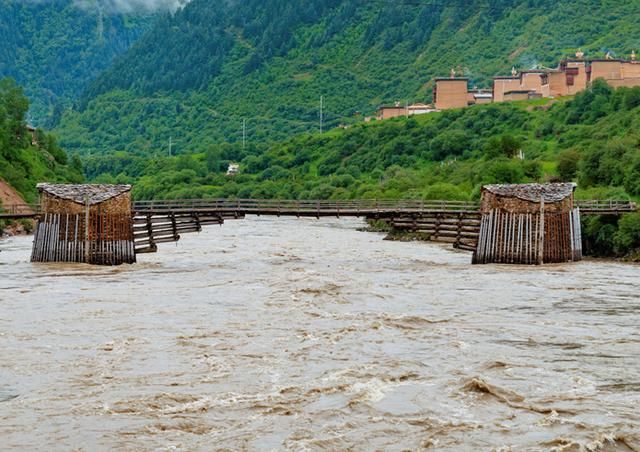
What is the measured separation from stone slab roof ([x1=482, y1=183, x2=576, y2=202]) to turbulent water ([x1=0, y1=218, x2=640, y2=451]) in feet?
17.8

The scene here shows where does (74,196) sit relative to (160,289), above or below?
above

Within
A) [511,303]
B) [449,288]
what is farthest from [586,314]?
[449,288]

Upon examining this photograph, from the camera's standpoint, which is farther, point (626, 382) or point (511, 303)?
Result: point (511, 303)

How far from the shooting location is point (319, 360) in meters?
30.8

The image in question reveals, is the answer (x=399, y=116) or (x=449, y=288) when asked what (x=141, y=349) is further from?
(x=399, y=116)

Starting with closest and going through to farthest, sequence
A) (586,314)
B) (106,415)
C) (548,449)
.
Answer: (548,449)
(106,415)
(586,314)

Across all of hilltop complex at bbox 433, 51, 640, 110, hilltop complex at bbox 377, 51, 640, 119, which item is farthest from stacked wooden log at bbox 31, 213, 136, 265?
hilltop complex at bbox 433, 51, 640, 110

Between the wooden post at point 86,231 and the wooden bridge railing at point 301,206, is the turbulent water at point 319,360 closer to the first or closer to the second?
the wooden post at point 86,231

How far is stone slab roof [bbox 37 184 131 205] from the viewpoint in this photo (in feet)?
191

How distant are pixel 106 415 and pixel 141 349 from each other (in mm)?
7942

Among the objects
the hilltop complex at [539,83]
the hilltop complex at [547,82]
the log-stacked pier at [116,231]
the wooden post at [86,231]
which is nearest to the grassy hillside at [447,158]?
the hilltop complex at [547,82]

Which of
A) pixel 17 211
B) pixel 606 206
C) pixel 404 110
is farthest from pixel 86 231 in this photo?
pixel 404 110

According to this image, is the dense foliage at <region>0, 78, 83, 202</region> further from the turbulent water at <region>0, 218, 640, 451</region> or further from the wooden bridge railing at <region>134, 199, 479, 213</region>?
the turbulent water at <region>0, 218, 640, 451</region>

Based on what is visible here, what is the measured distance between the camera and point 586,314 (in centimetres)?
4009
